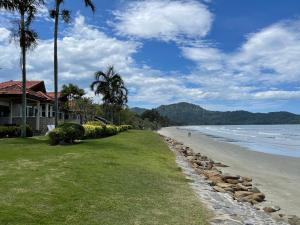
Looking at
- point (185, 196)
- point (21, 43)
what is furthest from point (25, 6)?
point (185, 196)

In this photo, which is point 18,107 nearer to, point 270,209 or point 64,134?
point 64,134

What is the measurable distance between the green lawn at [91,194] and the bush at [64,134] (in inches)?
262

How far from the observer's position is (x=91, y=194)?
9.88 metres

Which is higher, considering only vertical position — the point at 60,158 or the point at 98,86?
the point at 98,86

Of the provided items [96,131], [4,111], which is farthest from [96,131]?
[4,111]

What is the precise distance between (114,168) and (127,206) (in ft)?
16.5

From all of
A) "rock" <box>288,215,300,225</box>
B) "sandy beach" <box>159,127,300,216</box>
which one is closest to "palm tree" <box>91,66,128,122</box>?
"sandy beach" <box>159,127,300,216</box>

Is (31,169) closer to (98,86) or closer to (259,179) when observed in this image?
(259,179)

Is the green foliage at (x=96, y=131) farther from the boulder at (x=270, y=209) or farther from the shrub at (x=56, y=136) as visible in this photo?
the boulder at (x=270, y=209)

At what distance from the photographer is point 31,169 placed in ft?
42.0

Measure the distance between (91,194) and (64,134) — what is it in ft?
42.3

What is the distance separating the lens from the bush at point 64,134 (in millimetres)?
22250

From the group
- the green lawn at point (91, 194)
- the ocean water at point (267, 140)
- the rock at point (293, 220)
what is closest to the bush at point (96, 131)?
the ocean water at point (267, 140)

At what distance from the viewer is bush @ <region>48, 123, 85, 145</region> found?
2225cm
